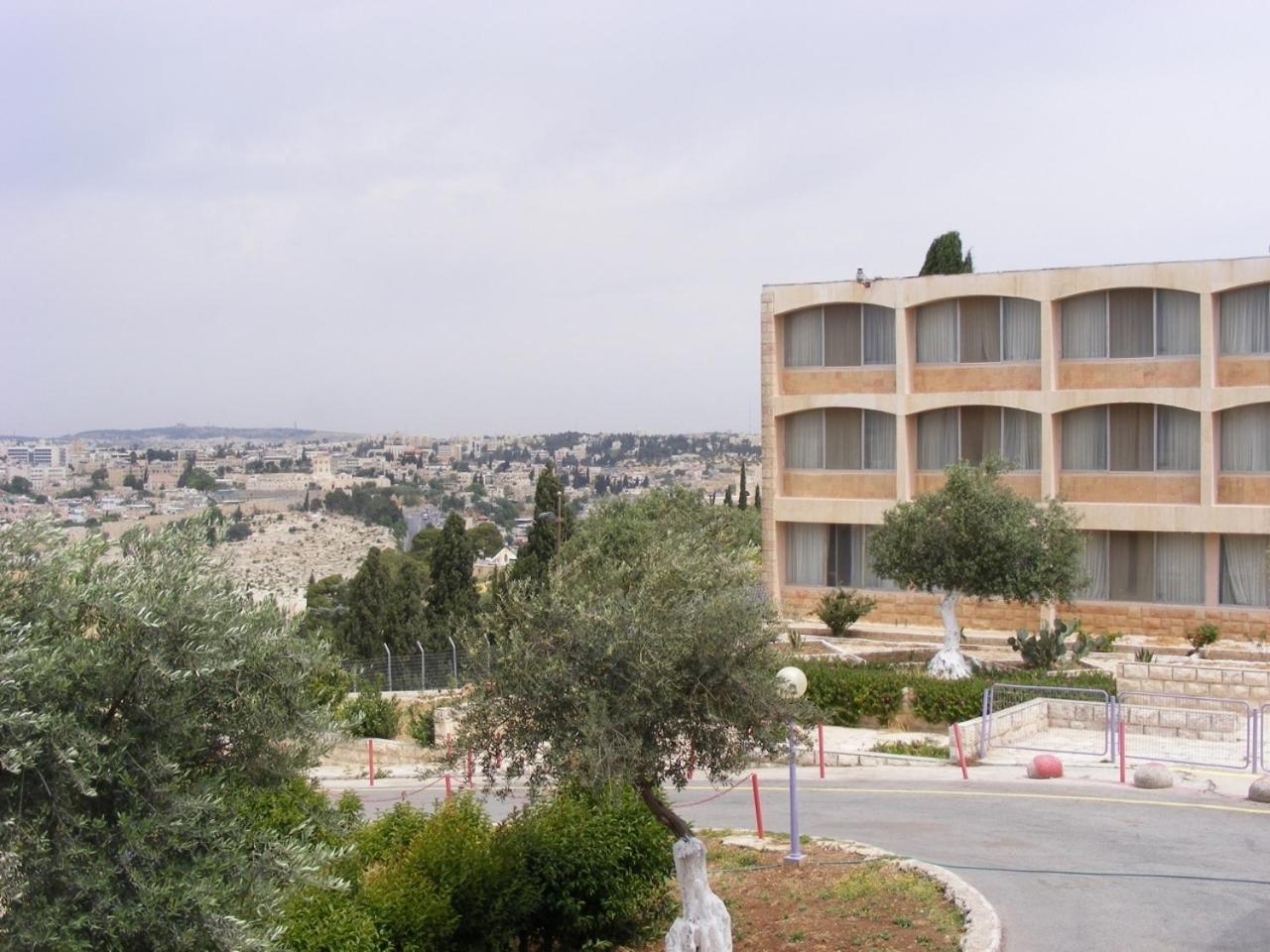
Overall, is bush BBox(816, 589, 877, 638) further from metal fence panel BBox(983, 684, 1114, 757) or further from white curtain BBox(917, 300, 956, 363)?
metal fence panel BBox(983, 684, 1114, 757)

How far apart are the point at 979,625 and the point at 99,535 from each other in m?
32.6

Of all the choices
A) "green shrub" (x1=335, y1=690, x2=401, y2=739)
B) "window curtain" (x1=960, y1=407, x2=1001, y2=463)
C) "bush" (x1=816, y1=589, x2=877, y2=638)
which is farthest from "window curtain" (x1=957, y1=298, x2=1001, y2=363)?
"green shrub" (x1=335, y1=690, x2=401, y2=739)

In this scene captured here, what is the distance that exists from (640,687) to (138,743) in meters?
4.33

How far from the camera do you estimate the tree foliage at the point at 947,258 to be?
4138 cm

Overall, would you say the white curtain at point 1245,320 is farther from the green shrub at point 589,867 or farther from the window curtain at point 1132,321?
the green shrub at point 589,867

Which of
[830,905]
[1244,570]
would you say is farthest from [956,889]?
[1244,570]

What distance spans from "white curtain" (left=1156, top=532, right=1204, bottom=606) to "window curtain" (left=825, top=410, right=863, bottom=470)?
9074 mm

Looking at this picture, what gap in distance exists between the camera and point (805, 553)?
138 ft

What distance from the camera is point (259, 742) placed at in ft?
27.7

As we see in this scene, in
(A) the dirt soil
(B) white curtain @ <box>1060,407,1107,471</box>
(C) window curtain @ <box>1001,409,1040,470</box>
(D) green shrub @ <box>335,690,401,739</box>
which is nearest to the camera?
(A) the dirt soil

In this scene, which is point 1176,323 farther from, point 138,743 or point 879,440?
point 138,743

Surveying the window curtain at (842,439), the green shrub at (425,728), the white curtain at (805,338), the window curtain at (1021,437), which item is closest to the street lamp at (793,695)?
the green shrub at (425,728)

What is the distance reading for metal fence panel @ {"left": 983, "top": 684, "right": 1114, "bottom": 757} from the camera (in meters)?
22.0

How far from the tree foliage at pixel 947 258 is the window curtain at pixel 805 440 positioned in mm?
5637
